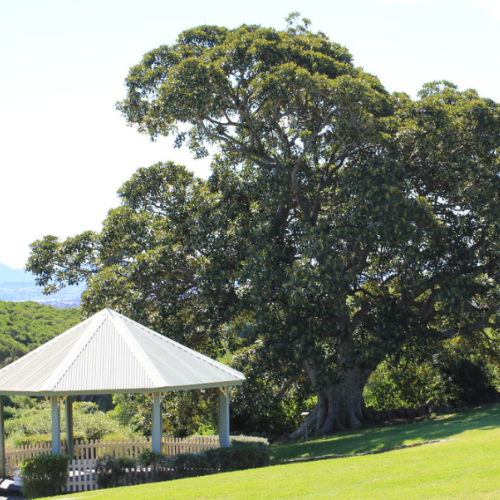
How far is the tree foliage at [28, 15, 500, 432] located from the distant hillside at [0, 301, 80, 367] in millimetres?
36469

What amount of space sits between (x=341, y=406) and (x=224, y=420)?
10288 millimetres

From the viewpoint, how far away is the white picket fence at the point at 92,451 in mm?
16047

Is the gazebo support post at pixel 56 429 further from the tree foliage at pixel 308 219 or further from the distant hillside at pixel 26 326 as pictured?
the distant hillside at pixel 26 326

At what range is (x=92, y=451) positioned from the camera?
54.7 ft

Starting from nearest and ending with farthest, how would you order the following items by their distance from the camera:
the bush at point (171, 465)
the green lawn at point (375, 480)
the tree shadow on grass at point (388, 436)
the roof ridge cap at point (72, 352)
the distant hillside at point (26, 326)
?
the green lawn at point (375, 480) → the bush at point (171, 465) → the roof ridge cap at point (72, 352) → the tree shadow on grass at point (388, 436) → the distant hillside at point (26, 326)

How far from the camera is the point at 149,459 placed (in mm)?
16234

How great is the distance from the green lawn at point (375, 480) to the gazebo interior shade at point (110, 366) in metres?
2.79

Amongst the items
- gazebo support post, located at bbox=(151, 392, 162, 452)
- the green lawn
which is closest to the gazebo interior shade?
gazebo support post, located at bbox=(151, 392, 162, 452)

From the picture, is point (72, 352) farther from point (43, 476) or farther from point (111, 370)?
point (43, 476)

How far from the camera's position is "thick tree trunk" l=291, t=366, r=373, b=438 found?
2748 centimetres

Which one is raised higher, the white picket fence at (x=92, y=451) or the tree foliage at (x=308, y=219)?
the tree foliage at (x=308, y=219)

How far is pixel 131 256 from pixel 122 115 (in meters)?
6.01

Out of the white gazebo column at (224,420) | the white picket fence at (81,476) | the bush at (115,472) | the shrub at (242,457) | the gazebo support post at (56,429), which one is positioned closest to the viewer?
the white picket fence at (81,476)

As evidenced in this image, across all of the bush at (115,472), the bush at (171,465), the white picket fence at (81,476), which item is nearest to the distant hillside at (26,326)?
the white picket fence at (81,476)
